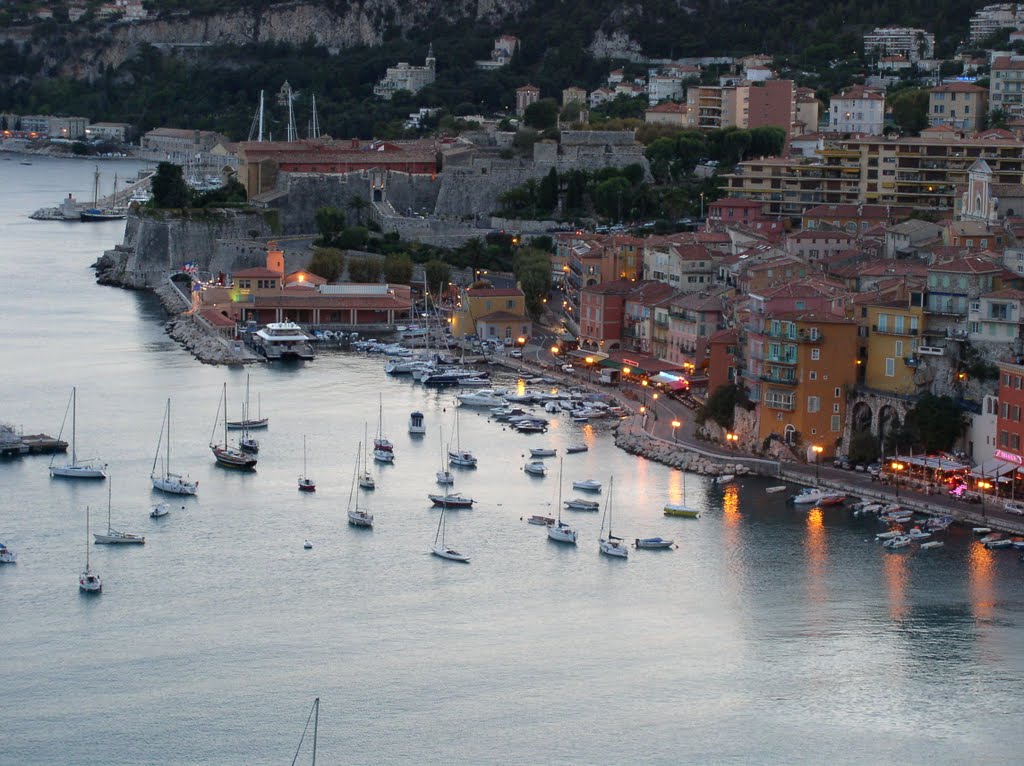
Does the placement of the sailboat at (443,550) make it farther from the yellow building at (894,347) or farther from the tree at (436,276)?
the tree at (436,276)

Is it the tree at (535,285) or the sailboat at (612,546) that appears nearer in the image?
the sailboat at (612,546)

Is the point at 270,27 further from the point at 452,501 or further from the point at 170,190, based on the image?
the point at 452,501

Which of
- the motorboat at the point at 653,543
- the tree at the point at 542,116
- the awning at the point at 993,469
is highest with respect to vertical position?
the tree at the point at 542,116

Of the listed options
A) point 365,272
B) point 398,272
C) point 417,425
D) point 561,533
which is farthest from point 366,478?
point 365,272

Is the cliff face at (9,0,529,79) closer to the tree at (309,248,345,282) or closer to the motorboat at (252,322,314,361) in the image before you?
the tree at (309,248,345,282)

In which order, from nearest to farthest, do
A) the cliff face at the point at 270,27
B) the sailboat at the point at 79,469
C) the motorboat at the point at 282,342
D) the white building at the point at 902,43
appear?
the sailboat at the point at 79,469
the motorboat at the point at 282,342
the white building at the point at 902,43
the cliff face at the point at 270,27

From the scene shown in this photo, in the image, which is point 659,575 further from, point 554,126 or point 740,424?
point 554,126

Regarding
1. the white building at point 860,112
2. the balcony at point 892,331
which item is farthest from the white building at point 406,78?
the balcony at point 892,331
